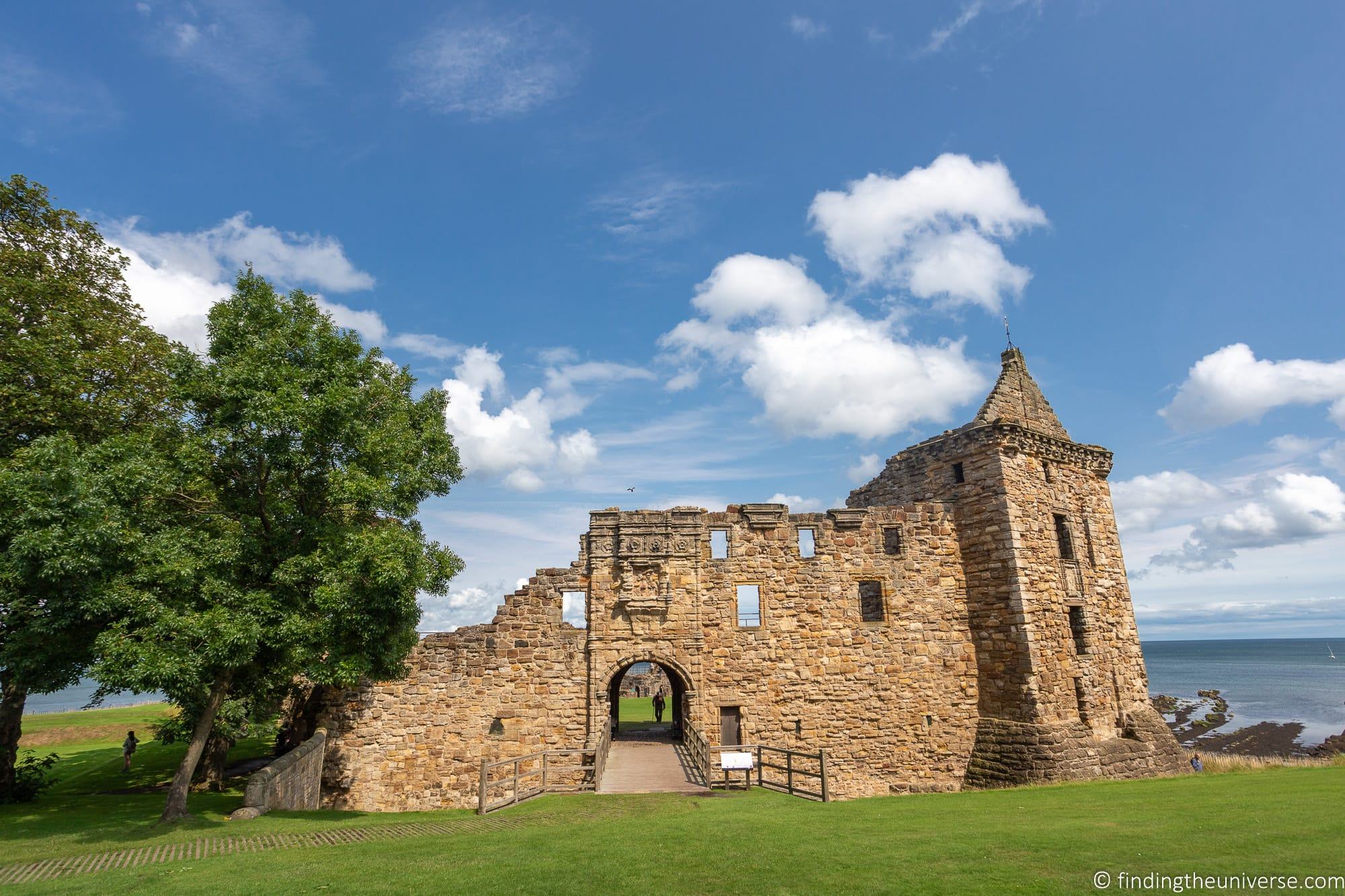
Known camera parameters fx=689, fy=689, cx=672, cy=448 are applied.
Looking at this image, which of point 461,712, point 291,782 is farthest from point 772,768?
point 291,782

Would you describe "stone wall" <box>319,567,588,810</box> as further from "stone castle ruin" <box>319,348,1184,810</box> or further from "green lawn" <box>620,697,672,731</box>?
"green lawn" <box>620,697,672,731</box>

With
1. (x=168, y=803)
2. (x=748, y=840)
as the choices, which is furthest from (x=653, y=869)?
(x=168, y=803)

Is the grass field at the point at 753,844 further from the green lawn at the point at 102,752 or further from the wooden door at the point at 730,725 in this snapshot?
the wooden door at the point at 730,725

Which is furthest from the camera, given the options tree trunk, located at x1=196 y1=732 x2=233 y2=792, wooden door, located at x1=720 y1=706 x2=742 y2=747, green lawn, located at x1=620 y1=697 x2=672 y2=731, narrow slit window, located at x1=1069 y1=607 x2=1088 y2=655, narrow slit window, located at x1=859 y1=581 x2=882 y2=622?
green lawn, located at x1=620 y1=697 x2=672 y2=731

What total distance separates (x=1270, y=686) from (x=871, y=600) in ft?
346

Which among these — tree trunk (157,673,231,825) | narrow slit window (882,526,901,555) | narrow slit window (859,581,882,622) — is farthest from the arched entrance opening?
tree trunk (157,673,231,825)

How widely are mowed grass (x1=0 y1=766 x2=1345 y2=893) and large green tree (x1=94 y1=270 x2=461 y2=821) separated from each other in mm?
3068

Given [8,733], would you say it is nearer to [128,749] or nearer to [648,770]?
[128,749]

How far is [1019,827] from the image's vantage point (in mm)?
11695

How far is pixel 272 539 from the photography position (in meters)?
15.3

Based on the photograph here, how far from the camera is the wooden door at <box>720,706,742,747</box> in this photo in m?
21.8

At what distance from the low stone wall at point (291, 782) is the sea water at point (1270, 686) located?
186 ft

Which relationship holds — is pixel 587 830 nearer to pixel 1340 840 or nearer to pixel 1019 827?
pixel 1019 827

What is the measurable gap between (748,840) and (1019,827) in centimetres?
473
